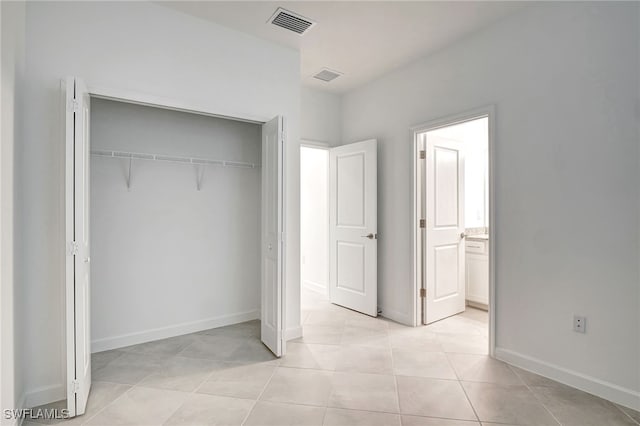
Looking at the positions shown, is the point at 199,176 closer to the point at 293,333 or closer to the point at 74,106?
the point at 74,106

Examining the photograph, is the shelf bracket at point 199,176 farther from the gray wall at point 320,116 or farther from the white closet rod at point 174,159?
the gray wall at point 320,116

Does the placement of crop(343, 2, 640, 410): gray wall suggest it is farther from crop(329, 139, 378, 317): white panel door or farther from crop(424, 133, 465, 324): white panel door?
crop(329, 139, 378, 317): white panel door

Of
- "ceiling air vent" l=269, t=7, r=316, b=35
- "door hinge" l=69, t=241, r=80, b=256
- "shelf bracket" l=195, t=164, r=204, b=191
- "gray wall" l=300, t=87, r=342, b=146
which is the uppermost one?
"ceiling air vent" l=269, t=7, r=316, b=35

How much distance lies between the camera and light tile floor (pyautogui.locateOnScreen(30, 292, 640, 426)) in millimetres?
2037

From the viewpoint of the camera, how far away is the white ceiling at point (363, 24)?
265cm

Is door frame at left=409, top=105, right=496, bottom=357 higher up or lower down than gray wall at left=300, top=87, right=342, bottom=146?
lower down

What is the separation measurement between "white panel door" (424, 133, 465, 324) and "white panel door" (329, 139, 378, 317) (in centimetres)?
61

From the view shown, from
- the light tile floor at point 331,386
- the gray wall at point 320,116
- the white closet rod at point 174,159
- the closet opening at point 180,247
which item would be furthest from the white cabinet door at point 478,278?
the white closet rod at point 174,159

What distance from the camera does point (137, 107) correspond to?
3195mm

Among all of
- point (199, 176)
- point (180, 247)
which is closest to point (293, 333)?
point (180, 247)

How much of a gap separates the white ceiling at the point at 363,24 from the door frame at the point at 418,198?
0.72 metres

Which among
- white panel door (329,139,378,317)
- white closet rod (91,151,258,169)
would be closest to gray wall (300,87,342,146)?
white panel door (329,139,378,317)

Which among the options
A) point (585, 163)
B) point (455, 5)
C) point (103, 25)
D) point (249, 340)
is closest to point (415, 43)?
point (455, 5)

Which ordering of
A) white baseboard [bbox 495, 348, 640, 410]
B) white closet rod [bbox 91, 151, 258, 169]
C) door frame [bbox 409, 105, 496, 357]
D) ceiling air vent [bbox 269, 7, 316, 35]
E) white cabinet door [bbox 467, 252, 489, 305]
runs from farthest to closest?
white cabinet door [bbox 467, 252, 489, 305] → white closet rod [bbox 91, 151, 258, 169] → door frame [bbox 409, 105, 496, 357] → ceiling air vent [bbox 269, 7, 316, 35] → white baseboard [bbox 495, 348, 640, 410]
